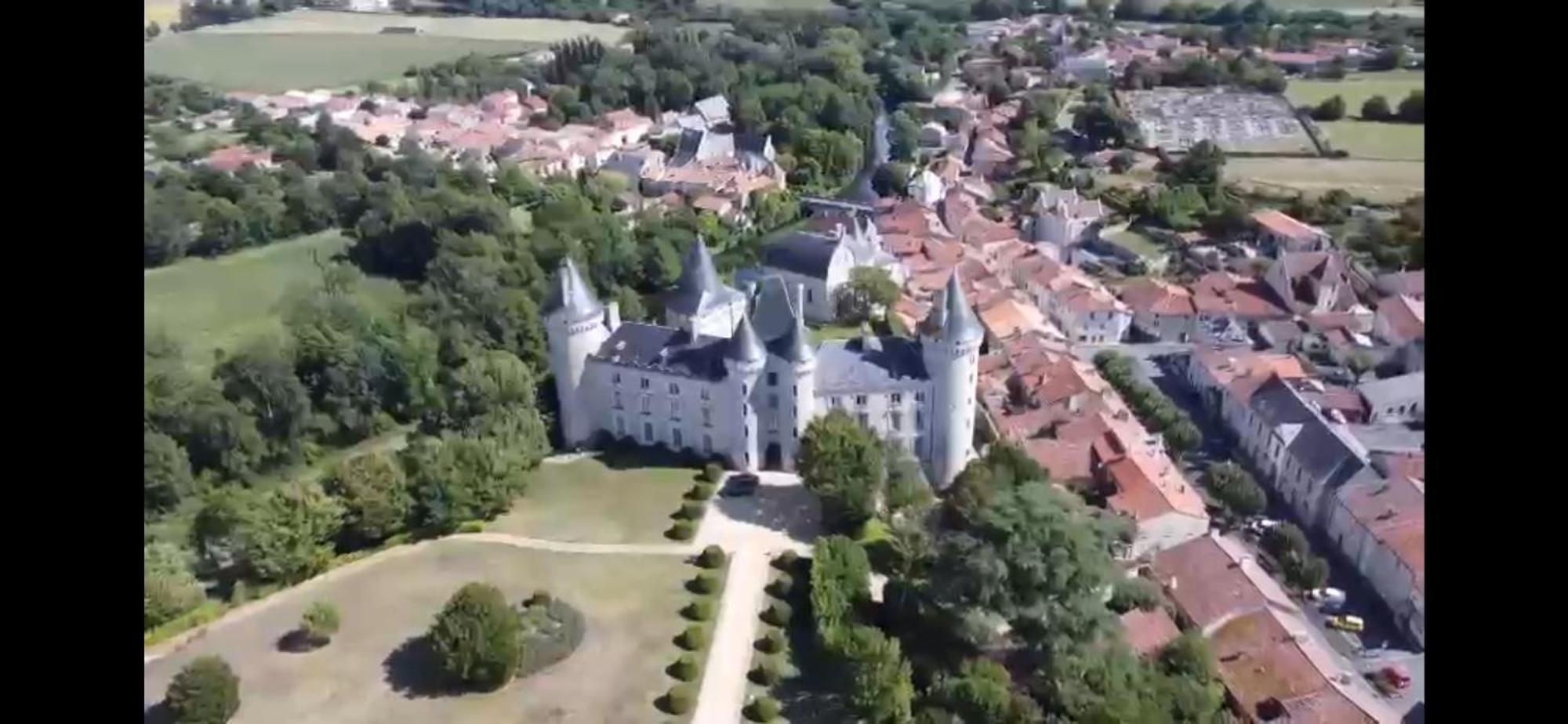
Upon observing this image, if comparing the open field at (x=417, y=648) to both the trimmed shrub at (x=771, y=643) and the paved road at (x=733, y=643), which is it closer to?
the paved road at (x=733, y=643)

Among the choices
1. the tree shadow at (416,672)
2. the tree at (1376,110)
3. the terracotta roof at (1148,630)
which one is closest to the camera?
the terracotta roof at (1148,630)

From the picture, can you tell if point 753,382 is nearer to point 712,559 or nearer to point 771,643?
point 712,559

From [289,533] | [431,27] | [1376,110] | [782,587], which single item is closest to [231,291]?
[289,533]

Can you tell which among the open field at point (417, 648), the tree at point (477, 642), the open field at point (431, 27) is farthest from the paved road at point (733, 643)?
the open field at point (431, 27)

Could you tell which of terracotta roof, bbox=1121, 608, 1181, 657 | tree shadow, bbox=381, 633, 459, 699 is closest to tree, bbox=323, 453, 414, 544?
tree shadow, bbox=381, 633, 459, 699

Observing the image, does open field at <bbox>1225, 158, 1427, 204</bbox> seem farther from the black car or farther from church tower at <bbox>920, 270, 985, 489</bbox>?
the black car

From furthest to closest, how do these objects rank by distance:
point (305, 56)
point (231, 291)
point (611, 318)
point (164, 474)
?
point (305, 56) → point (231, 291) → point (611, 318) → point (164, 474)

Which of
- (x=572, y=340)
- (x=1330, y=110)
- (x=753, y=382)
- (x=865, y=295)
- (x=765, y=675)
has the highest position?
(x=1330, y=110)
